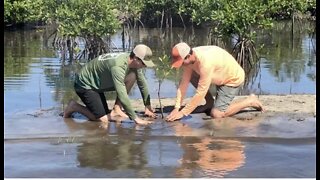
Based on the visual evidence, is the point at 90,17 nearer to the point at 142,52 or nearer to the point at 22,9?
the point at 142,52

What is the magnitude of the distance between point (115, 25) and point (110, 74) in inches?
463

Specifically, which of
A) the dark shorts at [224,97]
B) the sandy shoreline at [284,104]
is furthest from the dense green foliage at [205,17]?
the dark shorts at [224,97]

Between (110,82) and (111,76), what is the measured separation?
0.13 meters

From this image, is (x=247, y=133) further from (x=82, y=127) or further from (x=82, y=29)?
(x=82, y=29)

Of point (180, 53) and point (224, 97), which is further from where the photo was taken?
point (224, 97)

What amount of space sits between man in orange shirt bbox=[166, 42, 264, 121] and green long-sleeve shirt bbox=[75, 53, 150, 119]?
1.88ft

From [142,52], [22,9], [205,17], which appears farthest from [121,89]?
[22,9]

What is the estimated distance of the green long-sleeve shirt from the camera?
703 centimetres

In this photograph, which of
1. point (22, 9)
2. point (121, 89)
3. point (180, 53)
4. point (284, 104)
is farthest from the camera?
point (22, 9)

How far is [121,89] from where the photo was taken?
7.02 m

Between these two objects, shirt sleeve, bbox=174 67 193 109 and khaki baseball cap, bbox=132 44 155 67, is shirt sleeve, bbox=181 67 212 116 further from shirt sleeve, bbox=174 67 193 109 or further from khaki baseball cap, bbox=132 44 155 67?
khaki baseball cap, bbox=132 44 155 67

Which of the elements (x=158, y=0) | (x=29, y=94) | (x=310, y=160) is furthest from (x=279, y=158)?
(x=158, y=0)

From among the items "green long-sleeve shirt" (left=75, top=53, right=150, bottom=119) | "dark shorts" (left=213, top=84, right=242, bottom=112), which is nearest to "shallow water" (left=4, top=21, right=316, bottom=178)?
"dark shorts" (left=213, top=84, right=242, bottom=112)

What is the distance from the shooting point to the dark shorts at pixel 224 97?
25.1ft
